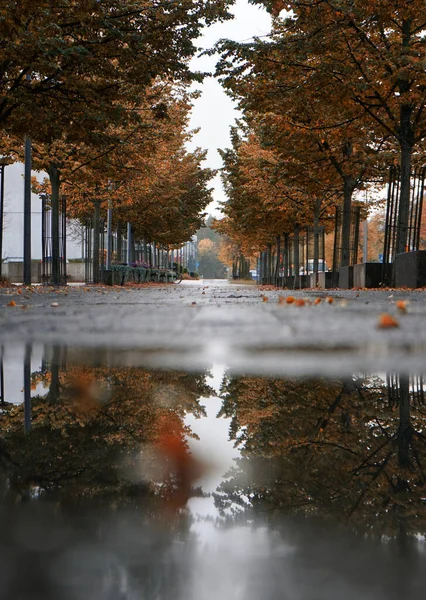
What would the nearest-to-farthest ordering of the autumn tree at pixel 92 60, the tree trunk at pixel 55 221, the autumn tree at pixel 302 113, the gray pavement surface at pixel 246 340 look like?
the gray pavement surface at pixel 246 340 → the autumn tree at pixel 92 60 → the autumn tree at pixel 302 113 → the tree trunk at pixel 55 221

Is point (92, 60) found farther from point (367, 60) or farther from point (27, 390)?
point (27, 390)

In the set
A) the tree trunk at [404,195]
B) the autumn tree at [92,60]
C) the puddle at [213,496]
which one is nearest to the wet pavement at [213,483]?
the puddle at [213,496]

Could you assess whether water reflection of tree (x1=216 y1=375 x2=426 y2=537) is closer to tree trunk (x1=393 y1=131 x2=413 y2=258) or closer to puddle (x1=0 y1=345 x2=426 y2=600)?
puddle (x1=0 y1=345 x2=426 y2=600)

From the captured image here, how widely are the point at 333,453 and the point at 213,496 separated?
31 cm

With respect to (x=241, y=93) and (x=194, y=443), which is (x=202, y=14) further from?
(x=194, y=443)

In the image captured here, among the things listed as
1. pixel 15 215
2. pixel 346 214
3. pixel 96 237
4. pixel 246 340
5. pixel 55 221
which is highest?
pixel 15 215

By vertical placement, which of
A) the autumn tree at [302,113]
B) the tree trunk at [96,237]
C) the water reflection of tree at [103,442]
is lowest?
the water reflection of tree at [103,442]

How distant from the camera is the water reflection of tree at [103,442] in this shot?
943 millimetres

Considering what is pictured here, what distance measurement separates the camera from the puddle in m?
0.69

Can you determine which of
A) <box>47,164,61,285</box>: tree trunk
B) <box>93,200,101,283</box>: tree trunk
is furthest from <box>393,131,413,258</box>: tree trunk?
<box>93,200,101,283</box>: tree trunk

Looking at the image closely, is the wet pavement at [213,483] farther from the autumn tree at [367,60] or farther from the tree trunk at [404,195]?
the tree trunk at [404,195]

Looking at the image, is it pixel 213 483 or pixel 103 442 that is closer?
pixel 213 483

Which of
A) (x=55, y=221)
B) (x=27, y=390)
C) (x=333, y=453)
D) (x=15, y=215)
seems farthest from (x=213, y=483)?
(x=15, y=215)

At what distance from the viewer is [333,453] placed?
1150 mm
